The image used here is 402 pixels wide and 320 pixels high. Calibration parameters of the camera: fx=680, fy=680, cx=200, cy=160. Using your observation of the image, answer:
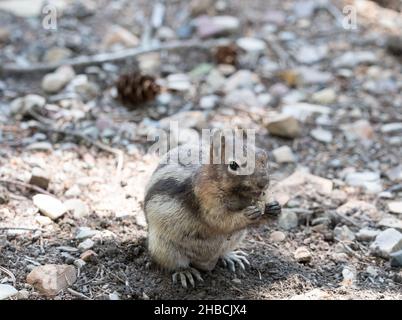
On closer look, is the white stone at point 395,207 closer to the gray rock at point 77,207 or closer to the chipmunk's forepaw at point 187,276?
the chipmunk's forepaw at point 187,276

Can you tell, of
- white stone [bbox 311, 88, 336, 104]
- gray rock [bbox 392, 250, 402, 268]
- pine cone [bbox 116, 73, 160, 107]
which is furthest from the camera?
white stone [bbox 311, 88, 336, 104]

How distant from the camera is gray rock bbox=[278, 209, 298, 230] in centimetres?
396

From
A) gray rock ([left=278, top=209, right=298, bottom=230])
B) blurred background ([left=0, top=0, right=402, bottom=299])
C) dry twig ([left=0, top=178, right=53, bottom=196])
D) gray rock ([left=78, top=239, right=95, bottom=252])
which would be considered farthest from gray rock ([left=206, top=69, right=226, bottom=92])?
gray rock ([left=78, top=239, right=95, bottom=252])

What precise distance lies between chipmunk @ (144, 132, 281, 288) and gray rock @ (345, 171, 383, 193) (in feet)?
4.33

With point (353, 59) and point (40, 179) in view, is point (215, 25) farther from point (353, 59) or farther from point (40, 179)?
point (40, 179)

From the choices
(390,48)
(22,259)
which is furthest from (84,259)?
(390,48)

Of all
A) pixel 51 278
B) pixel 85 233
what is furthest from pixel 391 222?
pixel 51 278

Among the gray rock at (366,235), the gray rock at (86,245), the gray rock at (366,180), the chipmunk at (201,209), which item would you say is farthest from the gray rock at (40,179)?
the gray rock at (366,180)

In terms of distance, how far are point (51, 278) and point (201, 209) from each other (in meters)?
0.76

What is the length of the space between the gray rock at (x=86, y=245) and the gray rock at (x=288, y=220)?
44.1 inches

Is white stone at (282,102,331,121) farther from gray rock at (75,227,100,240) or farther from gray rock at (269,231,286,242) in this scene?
gray rock at (75,227,100,240)

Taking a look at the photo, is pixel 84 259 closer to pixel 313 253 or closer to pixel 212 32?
pixel 313 253

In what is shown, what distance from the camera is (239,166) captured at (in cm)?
302

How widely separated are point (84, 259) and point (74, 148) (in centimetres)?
142
